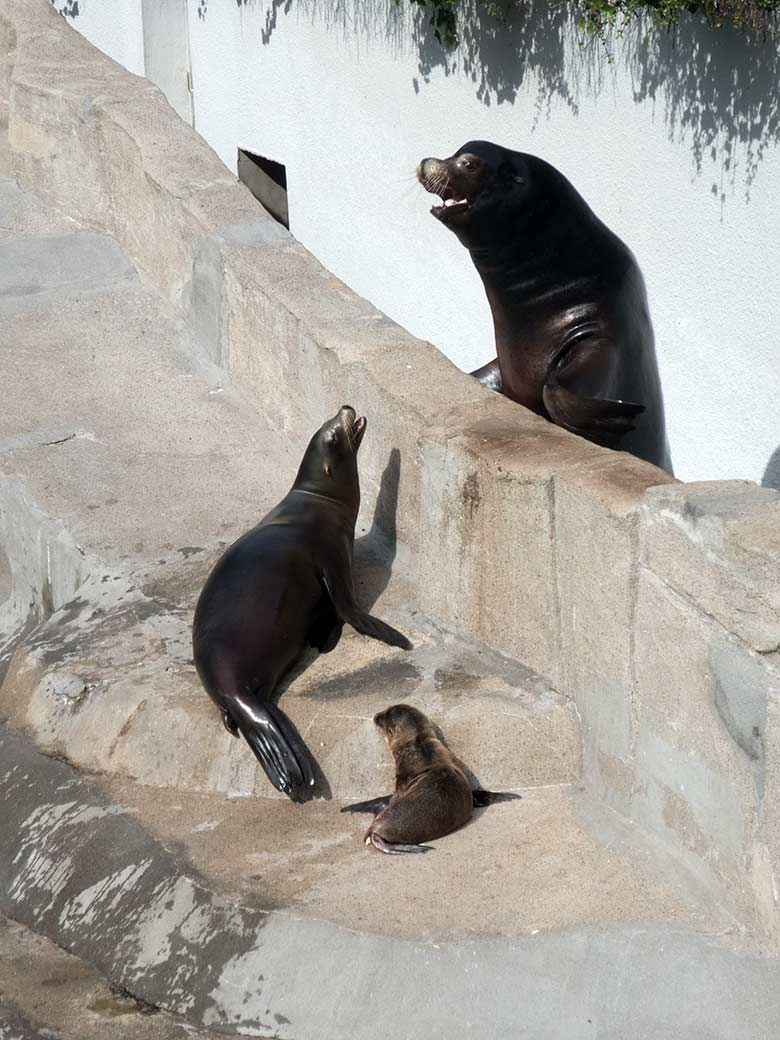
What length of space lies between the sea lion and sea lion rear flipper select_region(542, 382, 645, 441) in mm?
A: 67

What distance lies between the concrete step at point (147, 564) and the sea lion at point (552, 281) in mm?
778

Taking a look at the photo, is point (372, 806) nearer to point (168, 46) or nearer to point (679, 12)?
point (679, 12)

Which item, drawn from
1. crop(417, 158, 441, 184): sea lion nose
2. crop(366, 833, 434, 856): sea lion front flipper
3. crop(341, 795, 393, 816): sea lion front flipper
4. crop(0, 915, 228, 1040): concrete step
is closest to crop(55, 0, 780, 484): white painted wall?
crop(417, 158, 441, 184): sea lion nose

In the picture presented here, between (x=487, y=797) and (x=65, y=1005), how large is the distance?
118 centimetres

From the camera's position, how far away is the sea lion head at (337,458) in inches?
197

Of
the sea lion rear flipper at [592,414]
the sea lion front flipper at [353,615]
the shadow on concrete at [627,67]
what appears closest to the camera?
the sea lion front flipper at [353,615]

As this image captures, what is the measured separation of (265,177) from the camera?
949 centimetres

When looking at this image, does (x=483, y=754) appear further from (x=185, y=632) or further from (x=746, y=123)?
(x=746, y=123)

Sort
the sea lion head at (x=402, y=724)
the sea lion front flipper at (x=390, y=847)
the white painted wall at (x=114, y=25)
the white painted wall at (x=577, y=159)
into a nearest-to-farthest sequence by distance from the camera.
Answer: the sea lion front flipper at (x=390, y=847)
the sea lion head at (x=402, y=724)
the white painted wall at (x=577, y=159)
the white painted wall at (x=114, y=25)

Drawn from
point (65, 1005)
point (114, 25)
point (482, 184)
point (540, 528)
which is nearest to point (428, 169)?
point (482, 184)

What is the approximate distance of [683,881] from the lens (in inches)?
145

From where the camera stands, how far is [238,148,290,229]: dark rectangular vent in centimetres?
947

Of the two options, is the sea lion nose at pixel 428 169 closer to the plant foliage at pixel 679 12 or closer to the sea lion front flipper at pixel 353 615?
the plant foliage at pixel 679 12

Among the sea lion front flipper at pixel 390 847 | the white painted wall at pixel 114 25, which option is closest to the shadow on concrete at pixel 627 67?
the white painted wall at pixel 114 25
